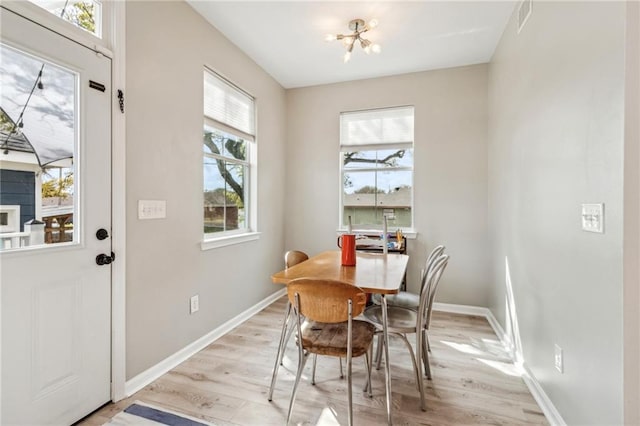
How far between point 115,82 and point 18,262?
112cm

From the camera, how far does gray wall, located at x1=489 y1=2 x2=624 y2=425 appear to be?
1200 mm

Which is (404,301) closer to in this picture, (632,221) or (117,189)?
(632,221)

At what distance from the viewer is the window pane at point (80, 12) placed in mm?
1551

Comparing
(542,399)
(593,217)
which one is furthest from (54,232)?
(542,399)

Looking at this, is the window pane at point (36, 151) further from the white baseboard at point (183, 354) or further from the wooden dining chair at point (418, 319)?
the wooden dining chair at point (418, 319)

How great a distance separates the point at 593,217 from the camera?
1.31 m

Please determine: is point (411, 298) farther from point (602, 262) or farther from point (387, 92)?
point (387, 92)

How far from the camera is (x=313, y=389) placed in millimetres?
1989

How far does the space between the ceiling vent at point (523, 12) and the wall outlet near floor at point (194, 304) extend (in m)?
3.30

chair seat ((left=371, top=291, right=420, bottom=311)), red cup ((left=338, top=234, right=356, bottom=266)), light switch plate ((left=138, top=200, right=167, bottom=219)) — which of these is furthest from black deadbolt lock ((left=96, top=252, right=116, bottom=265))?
chair seat ((left=371, top=291, right=420, bottom=311))

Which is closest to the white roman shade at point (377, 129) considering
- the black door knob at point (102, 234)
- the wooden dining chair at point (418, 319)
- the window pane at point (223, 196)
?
the window pane at point (223, 196)

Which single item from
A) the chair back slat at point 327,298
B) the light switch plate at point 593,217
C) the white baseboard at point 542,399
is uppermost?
the light switch plate at point 593,217

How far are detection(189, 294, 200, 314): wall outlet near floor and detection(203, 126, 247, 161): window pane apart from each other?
1300mm

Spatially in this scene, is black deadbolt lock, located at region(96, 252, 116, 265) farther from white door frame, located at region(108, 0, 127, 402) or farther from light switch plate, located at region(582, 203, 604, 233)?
light switch plate, located at region(582, 203, 604, 233)
